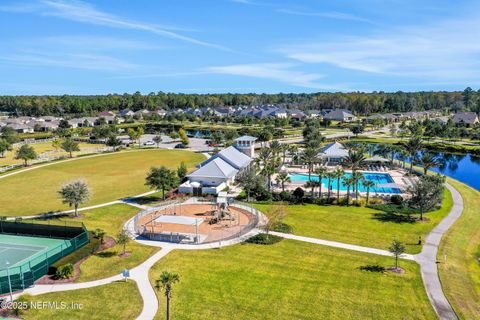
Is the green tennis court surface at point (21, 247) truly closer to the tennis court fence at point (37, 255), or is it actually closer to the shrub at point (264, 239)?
the tennis court fence at point (37, 255)

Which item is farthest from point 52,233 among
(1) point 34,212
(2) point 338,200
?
(2) point 338,200

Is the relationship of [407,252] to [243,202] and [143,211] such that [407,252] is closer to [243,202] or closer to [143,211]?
[243,202]

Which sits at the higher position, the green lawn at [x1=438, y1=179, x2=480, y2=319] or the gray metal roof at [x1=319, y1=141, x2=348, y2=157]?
the gray metal roof at [x1=319, y1=141, x2=348, y2=157]

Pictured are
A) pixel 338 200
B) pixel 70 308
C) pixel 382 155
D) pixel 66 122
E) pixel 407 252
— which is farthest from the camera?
pixel 66 122

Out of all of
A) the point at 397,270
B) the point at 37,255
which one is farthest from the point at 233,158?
the point at 397,270

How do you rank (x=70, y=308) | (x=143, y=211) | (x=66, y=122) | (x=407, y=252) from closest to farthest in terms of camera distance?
(x=70, y=308), (x=407, y=252), (x=143, y=211), (x=66, y=122)

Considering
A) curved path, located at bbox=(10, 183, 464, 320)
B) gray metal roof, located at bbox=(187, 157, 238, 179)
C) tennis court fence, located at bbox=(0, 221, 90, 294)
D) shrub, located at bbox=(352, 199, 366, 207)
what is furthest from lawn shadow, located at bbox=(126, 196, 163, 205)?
shrub, located at bbox=(352, 199, 366, 207)

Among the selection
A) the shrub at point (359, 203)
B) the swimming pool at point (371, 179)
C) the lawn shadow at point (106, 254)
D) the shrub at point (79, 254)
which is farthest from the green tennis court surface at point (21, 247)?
the swimming pool at point (371, 179)

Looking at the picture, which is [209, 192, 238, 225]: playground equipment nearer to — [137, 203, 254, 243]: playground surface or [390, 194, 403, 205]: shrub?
[137, 203, 254, 243]: playground surface
